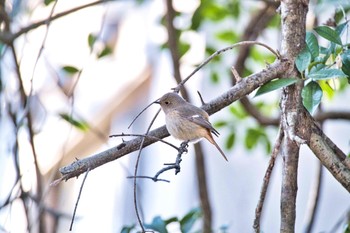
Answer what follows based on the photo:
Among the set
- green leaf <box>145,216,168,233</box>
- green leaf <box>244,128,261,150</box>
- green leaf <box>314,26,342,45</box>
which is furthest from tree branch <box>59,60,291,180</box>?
green leaf <box>244,128,261,150</box>

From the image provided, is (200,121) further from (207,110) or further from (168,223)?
(168,223)

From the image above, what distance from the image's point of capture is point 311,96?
1.34 metres

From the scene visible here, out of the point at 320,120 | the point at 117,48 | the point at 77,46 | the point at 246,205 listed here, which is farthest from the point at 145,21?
the point at 320,120

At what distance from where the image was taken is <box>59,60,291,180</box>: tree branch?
128 cm

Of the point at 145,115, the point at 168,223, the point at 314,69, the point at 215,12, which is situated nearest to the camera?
the point at 314,69

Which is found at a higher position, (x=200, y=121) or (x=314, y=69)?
(x=200, y=121)

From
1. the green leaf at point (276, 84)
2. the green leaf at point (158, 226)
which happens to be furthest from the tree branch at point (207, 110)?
the green leaf at point (158, 226)

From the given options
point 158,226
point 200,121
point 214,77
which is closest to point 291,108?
point 200,121

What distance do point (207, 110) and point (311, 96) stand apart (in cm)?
21

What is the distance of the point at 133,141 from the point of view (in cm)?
133

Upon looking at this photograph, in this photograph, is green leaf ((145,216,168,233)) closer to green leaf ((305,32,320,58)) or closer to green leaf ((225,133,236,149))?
green leaf ((305,32,320,58))

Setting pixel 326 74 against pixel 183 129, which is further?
pixel 183 129

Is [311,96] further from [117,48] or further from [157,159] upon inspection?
[117,48]

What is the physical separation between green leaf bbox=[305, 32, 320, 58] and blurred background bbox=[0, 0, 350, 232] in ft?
0.32
